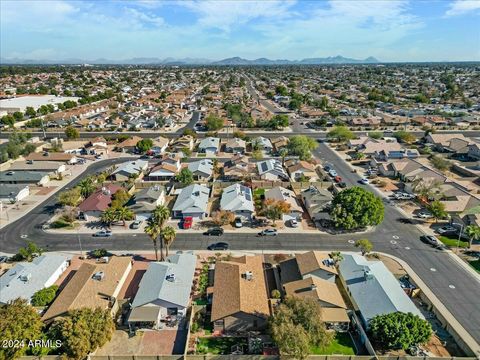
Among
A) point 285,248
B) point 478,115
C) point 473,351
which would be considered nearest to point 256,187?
point 285,248

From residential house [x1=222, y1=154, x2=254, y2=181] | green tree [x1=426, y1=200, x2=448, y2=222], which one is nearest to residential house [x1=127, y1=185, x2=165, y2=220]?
residential house [x1=222, y1=154, x2=254, y2=181]

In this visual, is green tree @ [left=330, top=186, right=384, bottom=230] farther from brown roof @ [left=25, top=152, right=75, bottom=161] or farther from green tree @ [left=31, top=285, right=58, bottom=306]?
brown roof @ [left=25, top=152, right=75, bottom=161]

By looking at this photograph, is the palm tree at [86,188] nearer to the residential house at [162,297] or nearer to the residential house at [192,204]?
the residential house at [192,204]

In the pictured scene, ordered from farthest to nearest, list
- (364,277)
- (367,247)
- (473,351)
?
(367,247)
(364,277)
(473,351)

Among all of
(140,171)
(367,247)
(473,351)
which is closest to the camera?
(473,351)

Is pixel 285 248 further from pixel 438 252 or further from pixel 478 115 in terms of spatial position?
pixel 478 115

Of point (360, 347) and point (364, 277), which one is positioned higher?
point (364, 277)

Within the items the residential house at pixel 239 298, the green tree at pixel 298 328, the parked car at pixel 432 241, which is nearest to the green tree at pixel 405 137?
the parked car at pixel 432 241
